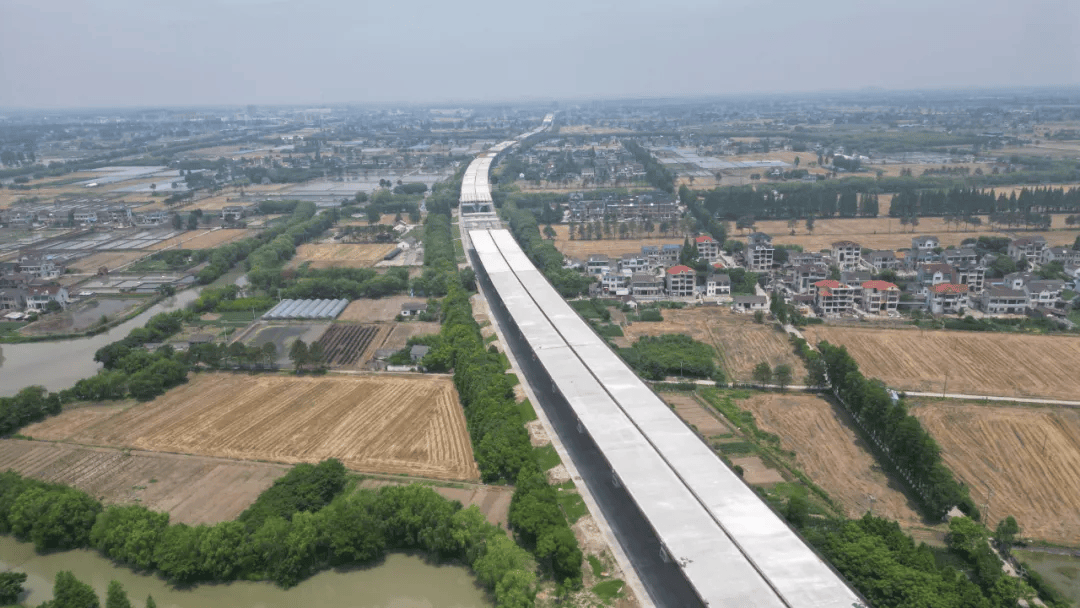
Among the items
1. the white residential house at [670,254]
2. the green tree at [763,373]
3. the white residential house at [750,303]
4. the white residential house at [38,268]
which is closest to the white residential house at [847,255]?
the white residential house at [670,254]

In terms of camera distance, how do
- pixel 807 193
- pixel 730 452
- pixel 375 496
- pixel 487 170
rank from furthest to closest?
pixel 487 170
pixel 807 193
pixel 730 452
pixel 375 496

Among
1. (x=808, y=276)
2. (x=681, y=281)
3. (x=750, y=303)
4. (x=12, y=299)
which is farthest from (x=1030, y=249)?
(x=12, y=299)

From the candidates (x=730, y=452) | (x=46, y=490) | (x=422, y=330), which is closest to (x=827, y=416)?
(x=730, y=452)

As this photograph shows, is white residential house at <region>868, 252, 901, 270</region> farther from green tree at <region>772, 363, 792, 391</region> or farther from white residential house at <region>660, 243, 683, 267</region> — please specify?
green tree at <region>772, 363, 792, 391</region>

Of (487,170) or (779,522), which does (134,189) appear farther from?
(779,522)

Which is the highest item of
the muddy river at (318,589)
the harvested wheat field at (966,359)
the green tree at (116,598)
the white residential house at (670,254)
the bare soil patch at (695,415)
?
the white residential house at (670,254)

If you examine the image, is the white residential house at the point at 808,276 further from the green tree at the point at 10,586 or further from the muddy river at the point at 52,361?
the green tree at the point at 10,586

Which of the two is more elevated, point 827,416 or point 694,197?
point 694,197
